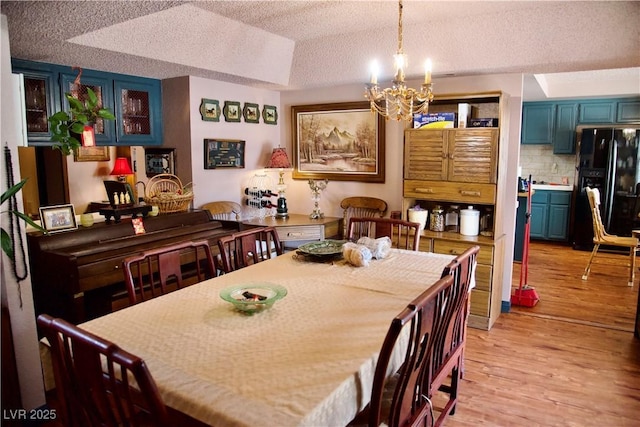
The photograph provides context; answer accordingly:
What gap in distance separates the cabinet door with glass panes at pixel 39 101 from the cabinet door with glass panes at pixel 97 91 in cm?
8

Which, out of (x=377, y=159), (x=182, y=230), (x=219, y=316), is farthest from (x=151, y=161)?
(x=219, y=316)

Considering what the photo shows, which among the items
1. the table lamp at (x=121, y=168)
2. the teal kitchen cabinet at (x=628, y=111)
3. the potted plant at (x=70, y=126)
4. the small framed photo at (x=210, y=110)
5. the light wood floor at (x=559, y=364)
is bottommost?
the light wood floor at (x=559, y=364)

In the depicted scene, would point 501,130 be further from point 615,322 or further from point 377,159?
point 615,322

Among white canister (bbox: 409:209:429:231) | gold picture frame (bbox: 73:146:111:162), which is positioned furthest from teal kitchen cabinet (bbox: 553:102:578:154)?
gold picture frame (bbox: 73:146:111:162)

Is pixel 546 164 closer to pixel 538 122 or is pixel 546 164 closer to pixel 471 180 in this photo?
pixel 538 122

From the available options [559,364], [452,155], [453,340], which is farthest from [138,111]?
[559,364]

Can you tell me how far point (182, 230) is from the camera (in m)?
3.46

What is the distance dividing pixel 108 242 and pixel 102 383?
2.05m

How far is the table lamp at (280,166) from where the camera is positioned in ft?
15.0

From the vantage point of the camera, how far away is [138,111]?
13.0 ft

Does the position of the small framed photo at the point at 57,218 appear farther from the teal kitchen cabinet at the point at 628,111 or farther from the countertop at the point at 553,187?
the teal kitchen cabinet at the point at 628,111

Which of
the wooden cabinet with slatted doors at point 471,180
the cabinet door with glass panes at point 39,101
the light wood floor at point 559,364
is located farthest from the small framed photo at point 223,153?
the light wood floor at point 559,364

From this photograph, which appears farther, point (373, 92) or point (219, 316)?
point (373, 92)

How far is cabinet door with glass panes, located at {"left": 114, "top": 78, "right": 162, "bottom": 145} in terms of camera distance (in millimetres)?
3775
